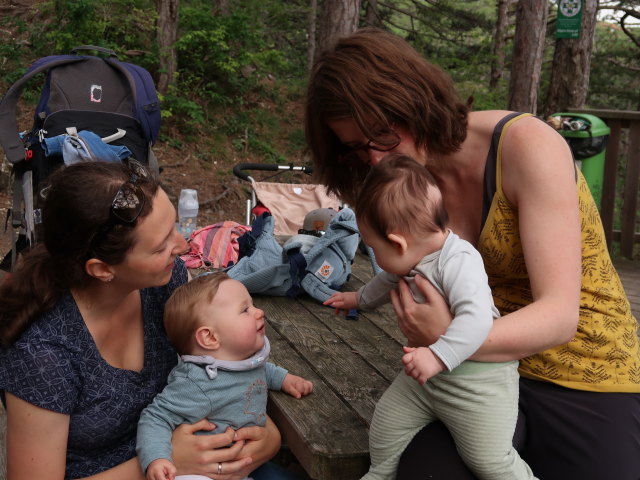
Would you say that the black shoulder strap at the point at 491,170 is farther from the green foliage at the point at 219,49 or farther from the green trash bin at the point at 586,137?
the green foliage at the point at 219,49

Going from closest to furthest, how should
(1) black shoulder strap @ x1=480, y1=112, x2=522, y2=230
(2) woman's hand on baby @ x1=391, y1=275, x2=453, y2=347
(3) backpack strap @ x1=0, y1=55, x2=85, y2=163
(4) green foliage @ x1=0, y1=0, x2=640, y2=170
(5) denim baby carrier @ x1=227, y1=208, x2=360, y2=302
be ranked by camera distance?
1. (2) woman's hand on baby @ x1=391, y1=275, x2=453, y2=347
2. (1) black shoulder strap @ x1=480, y1=112, x2=522, y2=230
3. (5) denim baby carrier @ x1=227, y1=208, x2=360, y2=302
4. (3) backpack strap @ x1=0, y1=55, x2=85, y2=163
5. (4) green foliage @ x1=0, y1=0, x2=640, y2=170

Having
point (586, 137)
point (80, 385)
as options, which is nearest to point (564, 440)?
point (80, 385)

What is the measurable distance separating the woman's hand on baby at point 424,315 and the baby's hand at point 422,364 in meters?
0.14

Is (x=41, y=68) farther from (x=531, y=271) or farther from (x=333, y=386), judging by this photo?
(x=531, y=271)

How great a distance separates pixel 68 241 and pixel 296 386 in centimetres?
84

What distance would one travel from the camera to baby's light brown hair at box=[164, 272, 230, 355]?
2.06 metres

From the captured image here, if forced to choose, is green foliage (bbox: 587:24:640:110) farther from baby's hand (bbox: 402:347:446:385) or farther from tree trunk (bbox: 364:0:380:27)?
baby's hand (bbox: 402:347:446:385)

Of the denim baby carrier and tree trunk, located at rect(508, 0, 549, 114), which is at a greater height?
tree trunk, located at rect(508, 0, 549, 114)

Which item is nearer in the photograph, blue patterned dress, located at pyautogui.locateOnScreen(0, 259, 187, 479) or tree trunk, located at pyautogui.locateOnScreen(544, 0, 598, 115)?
blue patterned dress, located at pyautogui.locateOnScreen(0, 259, 187, 479)

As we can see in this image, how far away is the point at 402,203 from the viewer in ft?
5.58

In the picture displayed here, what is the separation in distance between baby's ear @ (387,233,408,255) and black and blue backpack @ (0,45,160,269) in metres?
2.37

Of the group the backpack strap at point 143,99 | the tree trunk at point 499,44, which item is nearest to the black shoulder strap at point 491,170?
the backpack strap at point 143,99

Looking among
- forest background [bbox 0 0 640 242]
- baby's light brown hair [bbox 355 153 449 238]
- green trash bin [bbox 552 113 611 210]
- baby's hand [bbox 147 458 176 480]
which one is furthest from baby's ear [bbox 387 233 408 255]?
forest background [bbox 0 0 640 242]

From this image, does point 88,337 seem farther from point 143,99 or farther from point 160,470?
point 143,99
